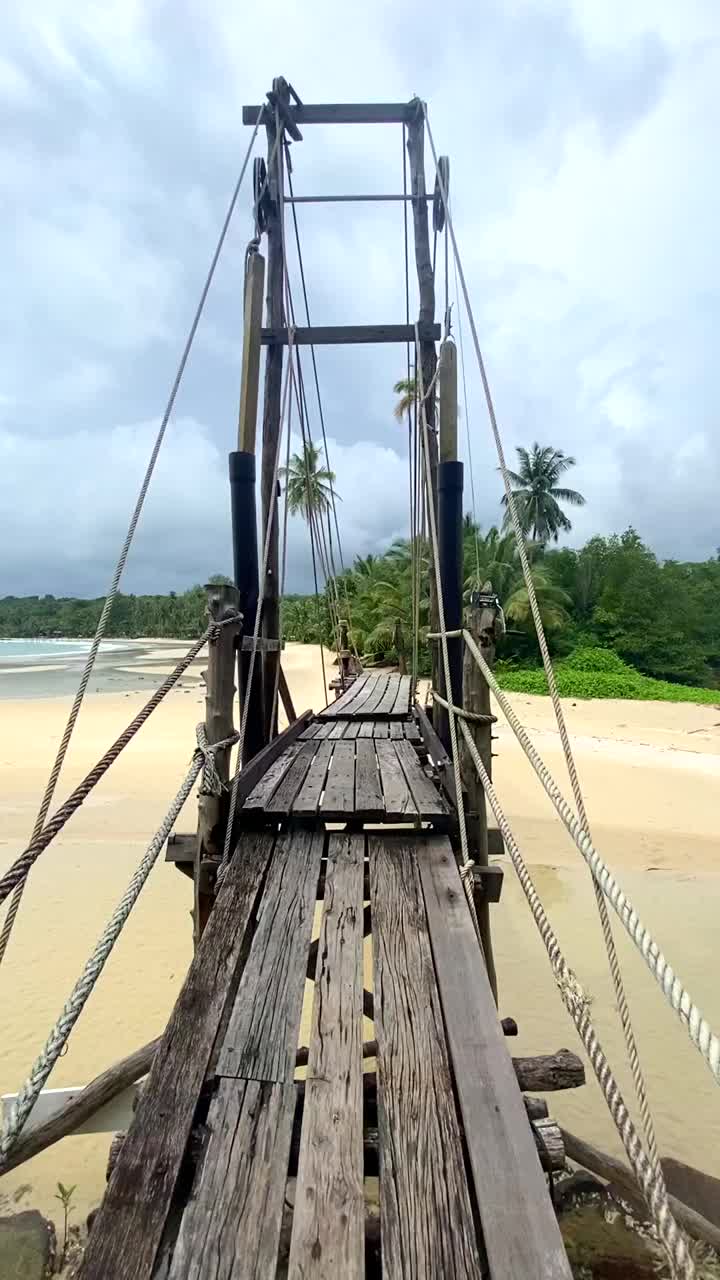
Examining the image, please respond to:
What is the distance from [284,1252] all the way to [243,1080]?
350mm

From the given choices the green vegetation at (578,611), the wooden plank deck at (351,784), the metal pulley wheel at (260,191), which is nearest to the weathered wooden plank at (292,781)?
the wooden plank deck at (351,784)

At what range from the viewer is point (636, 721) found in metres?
15.6

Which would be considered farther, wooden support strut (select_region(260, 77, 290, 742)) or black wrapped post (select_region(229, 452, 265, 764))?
wooden support strut (select_region(260, 77, 290, 742))

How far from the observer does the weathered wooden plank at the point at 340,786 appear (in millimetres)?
2979

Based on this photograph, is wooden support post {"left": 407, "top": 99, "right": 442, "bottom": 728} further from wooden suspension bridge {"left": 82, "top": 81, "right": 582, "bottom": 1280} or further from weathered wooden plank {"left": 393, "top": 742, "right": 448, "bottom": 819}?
wooden suspension bridge {"left": 82, "top": 81, "right": 582, "bottom": 1280}

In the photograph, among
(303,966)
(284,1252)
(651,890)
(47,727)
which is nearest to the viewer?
(284,1252)

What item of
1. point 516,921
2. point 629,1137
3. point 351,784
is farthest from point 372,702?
point 629,1137

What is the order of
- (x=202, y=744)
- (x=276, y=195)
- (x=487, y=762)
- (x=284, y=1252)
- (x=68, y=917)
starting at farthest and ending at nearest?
(x=68, y=917), (x=276, y=195), (x=487, y=762), (x=202, y=744), (x=284, y=1252)

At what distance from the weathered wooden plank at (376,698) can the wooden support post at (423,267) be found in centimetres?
148

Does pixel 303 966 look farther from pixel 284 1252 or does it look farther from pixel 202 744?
pixel 202 744

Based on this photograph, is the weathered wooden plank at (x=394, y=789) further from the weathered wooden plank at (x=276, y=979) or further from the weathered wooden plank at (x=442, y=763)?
the weathered wooden plank at (x=276, y=979)

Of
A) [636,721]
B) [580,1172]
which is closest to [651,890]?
[580,1172]

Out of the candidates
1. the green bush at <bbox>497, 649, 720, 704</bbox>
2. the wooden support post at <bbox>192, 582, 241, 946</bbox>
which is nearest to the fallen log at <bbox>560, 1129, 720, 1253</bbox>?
the wooden support post at <bbox>192, 582, 241, 946</bbox>

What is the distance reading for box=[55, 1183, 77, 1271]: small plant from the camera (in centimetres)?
251
